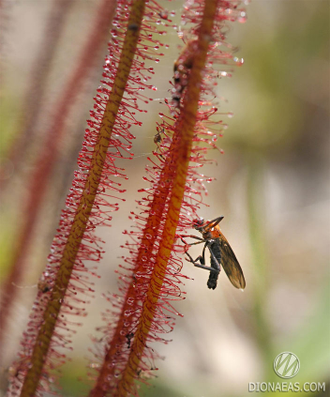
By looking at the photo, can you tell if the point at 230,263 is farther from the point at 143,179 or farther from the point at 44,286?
the point at 44,286

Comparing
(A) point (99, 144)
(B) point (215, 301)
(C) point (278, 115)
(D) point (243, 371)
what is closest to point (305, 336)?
(D) point (243, 371)

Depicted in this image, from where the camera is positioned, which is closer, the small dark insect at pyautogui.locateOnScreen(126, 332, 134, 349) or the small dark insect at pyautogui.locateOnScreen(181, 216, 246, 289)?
the small dark insect at pyautogui.locateOnScreen(126, 332, 134, 349)

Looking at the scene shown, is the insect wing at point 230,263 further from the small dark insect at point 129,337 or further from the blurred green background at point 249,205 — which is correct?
the blurred green background at point 249,205

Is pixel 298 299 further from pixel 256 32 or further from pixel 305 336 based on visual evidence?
pixel 256 32

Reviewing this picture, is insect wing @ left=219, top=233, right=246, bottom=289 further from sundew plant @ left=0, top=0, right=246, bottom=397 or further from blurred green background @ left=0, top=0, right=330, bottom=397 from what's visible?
blurred green background @ left=0, top=0, right=330, bottom=397

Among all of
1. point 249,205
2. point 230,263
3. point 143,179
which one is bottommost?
point 230,263

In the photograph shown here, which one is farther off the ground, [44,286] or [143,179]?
[143,179]

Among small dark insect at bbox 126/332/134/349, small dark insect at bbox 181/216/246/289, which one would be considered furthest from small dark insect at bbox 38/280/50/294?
small dark insect at bbox 181/216/246/289

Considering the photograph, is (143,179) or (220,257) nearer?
(143,179)

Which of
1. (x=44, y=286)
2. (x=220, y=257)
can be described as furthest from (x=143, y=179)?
(x=220, y=257)

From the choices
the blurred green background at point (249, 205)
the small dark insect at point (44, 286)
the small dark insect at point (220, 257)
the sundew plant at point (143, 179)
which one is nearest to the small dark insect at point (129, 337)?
the sundew plant at point (143, 179)
